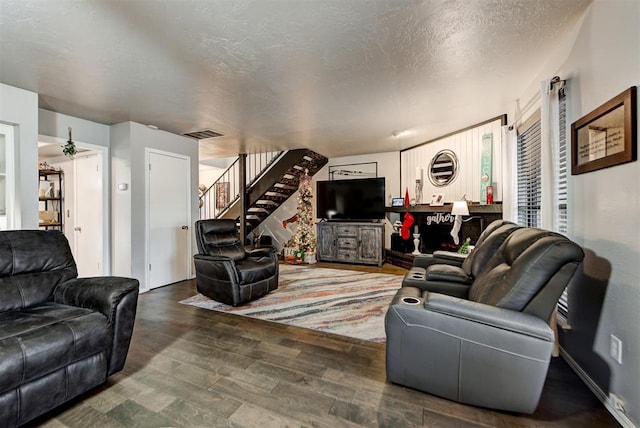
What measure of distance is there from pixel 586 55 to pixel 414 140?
10.9ft

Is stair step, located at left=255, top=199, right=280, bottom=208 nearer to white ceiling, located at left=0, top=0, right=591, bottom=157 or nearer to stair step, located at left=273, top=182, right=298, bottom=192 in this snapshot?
stair step, located at left=273, top=182, right=298, bottom=192

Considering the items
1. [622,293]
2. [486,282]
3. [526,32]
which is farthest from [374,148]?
[622,293]

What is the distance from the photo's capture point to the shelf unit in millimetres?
4523

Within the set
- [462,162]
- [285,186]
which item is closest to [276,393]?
[462,162]

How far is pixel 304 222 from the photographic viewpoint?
6.22 m

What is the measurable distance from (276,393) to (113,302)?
1191 millimetres

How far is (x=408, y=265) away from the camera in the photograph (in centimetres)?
527

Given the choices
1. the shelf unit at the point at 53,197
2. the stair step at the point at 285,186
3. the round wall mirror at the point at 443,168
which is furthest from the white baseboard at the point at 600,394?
the shelf unit at the point at 53,197

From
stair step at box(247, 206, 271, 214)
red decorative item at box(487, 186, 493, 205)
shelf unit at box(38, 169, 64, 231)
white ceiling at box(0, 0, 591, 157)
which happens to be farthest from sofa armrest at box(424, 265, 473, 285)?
shelf unit at box(38, 169, 64, 231)

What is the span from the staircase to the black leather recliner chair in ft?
7.01

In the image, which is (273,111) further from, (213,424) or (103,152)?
(213,424)

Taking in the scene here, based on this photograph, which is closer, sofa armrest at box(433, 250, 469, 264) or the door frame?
sofa armrest at box(433, 250, 469, 264)

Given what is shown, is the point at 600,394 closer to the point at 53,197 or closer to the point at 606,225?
the point at 606,225

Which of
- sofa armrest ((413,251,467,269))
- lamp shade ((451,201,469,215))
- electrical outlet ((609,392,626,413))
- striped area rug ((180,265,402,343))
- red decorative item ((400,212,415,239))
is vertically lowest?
striped area rug ((180,265,402,343))
